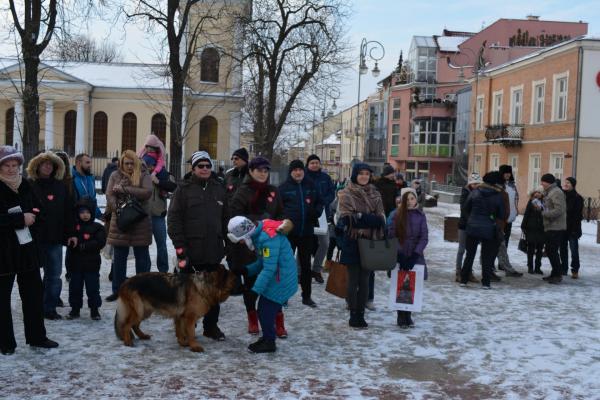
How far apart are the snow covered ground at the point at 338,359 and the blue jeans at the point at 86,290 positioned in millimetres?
215

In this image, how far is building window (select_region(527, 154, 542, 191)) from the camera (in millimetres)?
30875

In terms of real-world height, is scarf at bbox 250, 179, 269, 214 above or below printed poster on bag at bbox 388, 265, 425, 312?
above

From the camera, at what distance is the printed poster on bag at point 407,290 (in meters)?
7.69

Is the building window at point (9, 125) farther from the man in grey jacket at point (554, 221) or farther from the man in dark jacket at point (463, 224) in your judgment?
the man in grey jacket at point (554, 221)

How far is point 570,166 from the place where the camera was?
90.0 ft

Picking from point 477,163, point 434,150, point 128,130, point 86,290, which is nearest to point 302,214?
point 86,290

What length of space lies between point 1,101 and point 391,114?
107ft

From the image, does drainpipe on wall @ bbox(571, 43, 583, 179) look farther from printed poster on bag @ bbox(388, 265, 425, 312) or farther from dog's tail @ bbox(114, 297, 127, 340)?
dog's tail @ bbox(114, 297, 127, 340)

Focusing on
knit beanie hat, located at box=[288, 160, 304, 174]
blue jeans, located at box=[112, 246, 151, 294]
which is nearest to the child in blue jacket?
→ blue jeans, located at box=[112, 246, 151, 294]

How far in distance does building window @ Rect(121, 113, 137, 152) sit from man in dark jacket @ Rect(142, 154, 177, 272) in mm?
36592

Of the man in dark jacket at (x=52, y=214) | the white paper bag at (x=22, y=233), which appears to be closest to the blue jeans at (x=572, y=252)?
the man in dark jacket at (x=52, y=214)

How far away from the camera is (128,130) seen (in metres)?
A: 44.9

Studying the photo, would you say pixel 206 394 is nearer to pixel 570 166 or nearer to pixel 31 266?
pixel 31 266

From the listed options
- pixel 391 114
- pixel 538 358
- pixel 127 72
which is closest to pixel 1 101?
pixel 127 72
